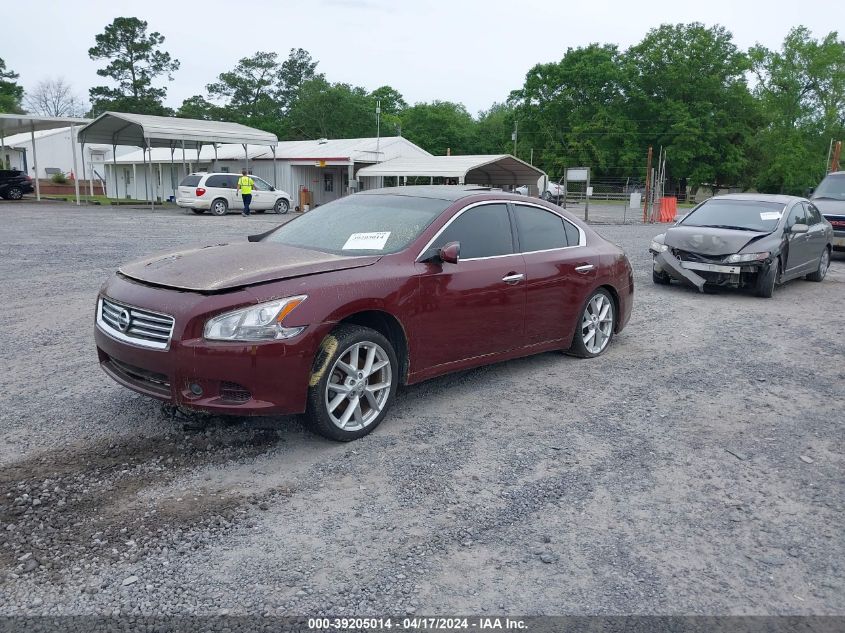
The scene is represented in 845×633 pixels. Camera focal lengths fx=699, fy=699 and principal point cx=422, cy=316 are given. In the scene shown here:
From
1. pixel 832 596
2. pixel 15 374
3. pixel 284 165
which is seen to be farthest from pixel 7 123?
pixel 832 596

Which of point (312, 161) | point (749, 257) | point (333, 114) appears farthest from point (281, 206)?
point (333, 114)

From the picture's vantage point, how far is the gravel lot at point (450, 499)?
2.94m

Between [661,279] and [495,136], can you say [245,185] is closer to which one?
[661,279]

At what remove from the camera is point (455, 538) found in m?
3.37

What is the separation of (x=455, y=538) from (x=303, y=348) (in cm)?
143

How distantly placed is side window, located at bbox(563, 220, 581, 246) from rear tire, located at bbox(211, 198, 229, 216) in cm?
2413

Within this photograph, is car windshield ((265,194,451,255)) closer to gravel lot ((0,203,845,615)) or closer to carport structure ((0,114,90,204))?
gravel lot ((0,203,845,615))

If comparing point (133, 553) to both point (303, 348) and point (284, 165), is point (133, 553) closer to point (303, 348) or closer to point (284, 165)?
point (303, 348)

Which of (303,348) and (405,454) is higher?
(303,348)

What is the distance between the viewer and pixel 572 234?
646 centimetres

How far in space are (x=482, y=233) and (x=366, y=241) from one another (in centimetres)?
99

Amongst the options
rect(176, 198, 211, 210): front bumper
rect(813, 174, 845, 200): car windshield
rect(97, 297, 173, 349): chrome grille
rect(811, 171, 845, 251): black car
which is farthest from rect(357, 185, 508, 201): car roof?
rect(176, 198, 211, 210): front bumper

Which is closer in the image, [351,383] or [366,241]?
[351,383]

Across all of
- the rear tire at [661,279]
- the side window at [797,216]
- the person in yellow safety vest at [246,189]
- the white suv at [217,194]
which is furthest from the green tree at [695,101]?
the rear tire at [661,279]
